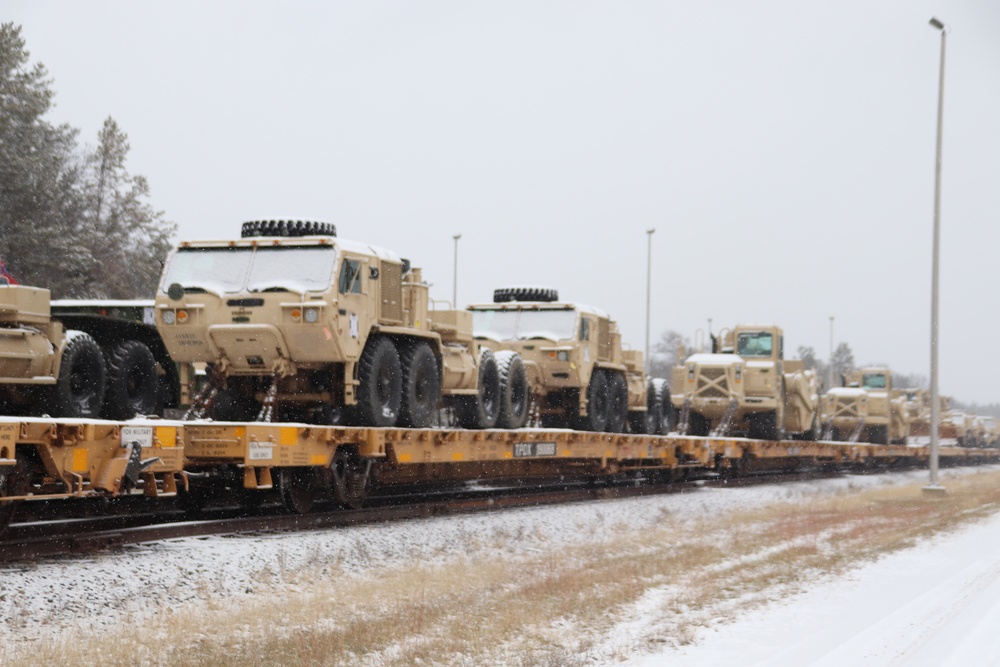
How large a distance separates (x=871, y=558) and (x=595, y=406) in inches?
350

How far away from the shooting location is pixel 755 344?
1233 inches

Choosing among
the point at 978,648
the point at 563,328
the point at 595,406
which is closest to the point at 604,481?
the point at 595,406

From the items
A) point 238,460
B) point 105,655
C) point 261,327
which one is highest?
point 261,327

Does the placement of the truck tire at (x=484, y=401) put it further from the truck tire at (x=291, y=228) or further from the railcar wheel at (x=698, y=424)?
the railcar wheel at (x=698, y=424)

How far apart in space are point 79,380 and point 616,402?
34.3 feet

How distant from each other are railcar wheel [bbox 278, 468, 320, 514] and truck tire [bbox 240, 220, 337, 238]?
2829 millimetres

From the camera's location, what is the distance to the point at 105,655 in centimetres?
742

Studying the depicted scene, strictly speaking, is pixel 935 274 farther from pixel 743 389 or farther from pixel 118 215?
pixel 118 215

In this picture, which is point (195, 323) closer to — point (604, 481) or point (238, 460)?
point (238, 460)

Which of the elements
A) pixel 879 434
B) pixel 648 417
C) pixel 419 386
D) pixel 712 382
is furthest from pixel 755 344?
pixel 419 386

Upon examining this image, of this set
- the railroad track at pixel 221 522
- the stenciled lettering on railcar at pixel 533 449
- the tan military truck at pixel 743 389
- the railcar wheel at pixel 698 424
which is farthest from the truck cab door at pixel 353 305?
the railcar wheel at pixel 698 424

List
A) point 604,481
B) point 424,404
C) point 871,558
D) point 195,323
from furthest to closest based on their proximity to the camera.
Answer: point 604,481 < point 424,404 < point 195,323 < point 871,558

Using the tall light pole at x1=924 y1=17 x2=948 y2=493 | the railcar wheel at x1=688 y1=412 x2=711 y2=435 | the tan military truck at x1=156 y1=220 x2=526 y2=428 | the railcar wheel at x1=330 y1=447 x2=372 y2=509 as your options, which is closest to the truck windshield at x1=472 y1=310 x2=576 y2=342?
the tan military truck at x1=156 y1=220 x2=526 y2=428

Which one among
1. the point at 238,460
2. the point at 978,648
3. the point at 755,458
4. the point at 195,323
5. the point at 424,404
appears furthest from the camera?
the point at 755,458
